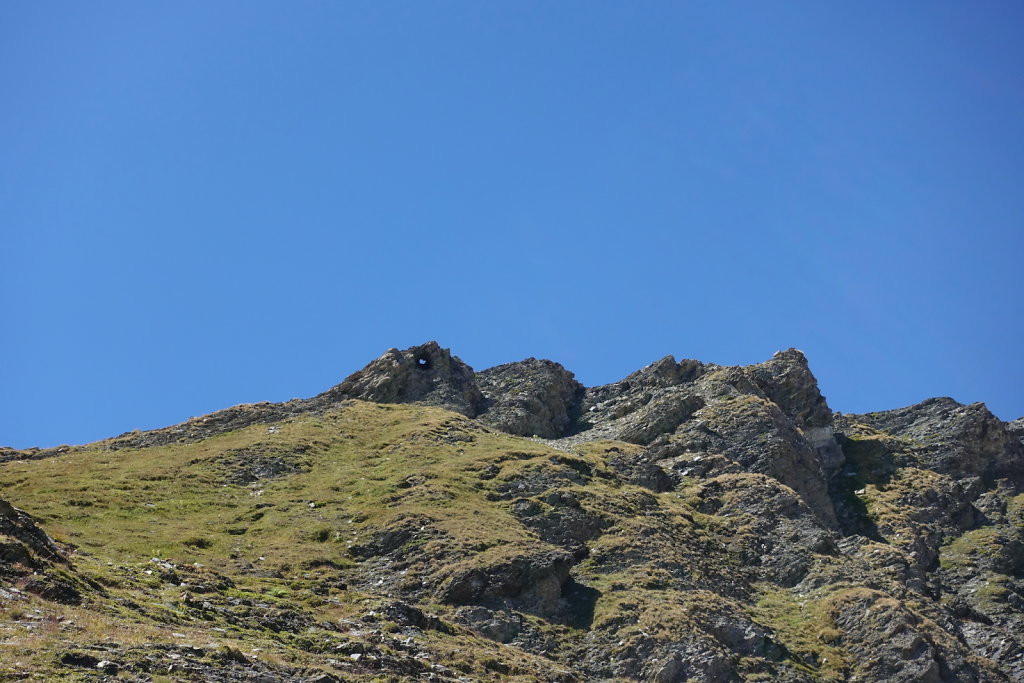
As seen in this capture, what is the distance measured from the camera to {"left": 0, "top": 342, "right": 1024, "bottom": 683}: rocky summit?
35375 mm

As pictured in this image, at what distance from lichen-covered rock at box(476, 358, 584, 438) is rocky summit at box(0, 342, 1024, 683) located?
0.43 m

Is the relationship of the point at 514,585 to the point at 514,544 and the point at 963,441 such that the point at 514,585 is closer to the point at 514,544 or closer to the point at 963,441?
the point at 514,544

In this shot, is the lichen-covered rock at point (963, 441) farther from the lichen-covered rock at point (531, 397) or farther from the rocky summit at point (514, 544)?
the lichen-covered rock at point (531, 397)

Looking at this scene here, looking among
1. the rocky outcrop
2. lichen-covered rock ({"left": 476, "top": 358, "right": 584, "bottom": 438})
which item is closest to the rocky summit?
the rocky outcrop

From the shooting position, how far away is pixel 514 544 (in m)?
53.2

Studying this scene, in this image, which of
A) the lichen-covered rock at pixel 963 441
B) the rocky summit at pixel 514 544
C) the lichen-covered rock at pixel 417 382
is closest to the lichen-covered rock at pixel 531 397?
the rocky summit at pixel 514 544

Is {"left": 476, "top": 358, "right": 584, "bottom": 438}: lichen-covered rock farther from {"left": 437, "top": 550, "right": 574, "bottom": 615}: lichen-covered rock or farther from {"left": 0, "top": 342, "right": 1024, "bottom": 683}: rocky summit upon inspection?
{"left": 437, "top": 550, "right": 574, "bottom": 615}: lichen-covered rock

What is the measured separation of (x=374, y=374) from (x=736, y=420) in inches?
1242

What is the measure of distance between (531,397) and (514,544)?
1561 inches

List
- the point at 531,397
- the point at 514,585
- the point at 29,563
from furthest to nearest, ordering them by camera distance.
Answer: the point at 531,397, the point at 514,585, the point at 29,563

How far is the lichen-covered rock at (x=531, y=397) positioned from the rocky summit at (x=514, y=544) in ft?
1.41

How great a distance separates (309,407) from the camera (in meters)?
85.2

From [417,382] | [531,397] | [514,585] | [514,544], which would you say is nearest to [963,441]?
[531,397]

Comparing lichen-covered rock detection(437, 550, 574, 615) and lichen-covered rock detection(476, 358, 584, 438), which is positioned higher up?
lichen-covered rock detection(476, 358, 584, 438)
